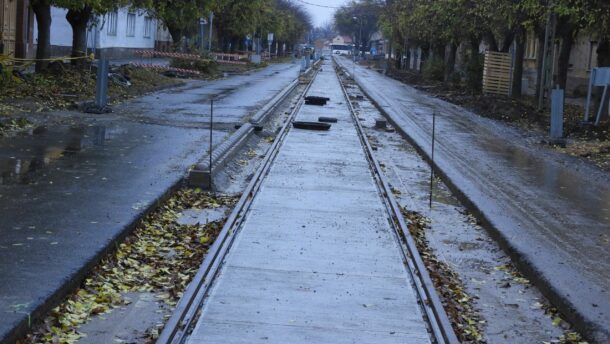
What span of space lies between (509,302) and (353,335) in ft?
6.66

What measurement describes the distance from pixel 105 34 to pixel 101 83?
32.4m

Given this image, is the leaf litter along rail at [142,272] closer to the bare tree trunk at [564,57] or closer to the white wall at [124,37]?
the bare tree trunk at [564,57]

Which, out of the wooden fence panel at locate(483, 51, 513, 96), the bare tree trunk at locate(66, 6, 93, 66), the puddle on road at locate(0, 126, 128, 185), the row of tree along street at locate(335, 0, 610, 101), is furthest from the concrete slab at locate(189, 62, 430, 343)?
the wooden fence panel at locate(483, 51, 513, 96)

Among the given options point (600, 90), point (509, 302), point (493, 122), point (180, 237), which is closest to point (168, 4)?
point (493, 122)

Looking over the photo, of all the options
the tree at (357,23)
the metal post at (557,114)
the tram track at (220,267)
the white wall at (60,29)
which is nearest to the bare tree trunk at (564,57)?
the metal post at (557,114)

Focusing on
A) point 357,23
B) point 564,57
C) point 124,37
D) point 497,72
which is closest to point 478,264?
point 564,57

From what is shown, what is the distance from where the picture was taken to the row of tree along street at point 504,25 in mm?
24500

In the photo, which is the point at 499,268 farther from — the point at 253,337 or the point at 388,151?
the point at 388,151

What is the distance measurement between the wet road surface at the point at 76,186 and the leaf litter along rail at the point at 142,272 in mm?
152

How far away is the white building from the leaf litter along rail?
30.7m

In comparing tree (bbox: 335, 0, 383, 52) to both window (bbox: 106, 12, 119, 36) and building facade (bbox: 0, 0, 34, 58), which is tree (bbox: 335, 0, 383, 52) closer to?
window (bbox: 106, 12, 119, 36)

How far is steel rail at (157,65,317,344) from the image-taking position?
6055 mm

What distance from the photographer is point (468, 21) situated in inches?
1602

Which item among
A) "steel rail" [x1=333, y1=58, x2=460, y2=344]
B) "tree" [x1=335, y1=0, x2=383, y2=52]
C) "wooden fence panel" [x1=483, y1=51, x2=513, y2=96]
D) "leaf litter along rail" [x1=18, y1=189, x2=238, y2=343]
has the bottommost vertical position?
"leaf litter along rail" [x1=18, y1=189, x2=238, y2=343]
